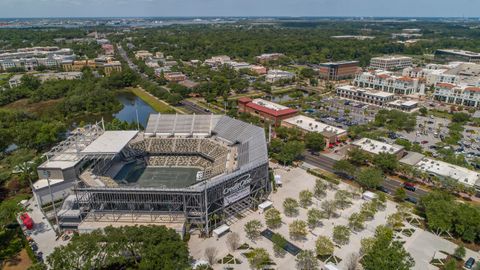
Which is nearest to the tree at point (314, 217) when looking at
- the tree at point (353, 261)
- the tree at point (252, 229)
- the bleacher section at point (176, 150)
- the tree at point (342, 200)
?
the tree at point (342, 200)

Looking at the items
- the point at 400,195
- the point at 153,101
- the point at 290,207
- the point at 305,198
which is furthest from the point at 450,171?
the point at 153,101

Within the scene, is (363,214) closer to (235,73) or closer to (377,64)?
(235,73)

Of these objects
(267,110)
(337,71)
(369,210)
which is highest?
(337,71)

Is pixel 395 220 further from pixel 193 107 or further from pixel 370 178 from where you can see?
pixel 193 107

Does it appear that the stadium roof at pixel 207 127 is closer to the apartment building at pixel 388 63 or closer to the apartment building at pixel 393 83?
the apartment building at pixel 393 83

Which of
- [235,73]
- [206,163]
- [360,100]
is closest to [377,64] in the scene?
[360,100]

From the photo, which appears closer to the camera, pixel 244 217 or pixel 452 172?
pixel 244 217


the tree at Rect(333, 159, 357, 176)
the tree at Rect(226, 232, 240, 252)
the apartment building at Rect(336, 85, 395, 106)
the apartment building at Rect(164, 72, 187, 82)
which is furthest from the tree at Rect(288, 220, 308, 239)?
the apartment building at Rect(164, 72, 187, 82)
